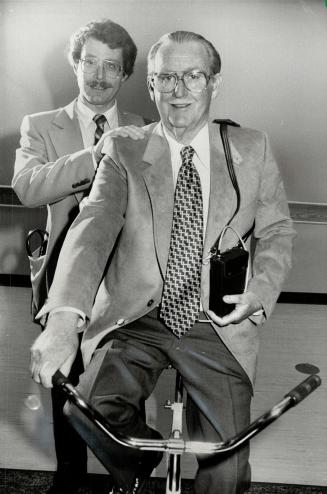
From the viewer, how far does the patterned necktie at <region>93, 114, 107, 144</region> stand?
8.20 ft

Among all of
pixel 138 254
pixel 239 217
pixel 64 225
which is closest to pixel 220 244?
pixel 239 217

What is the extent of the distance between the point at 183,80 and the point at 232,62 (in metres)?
3.26

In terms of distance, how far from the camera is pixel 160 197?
182 centimetres

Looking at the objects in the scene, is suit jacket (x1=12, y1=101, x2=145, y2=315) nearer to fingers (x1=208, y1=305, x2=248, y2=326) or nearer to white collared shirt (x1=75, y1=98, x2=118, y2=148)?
white collared shirt (x1=75, y1=98, x2=118, y2=148)

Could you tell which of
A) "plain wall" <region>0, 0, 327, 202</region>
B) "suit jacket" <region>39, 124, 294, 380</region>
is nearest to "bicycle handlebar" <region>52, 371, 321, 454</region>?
"suit jacket" <region>39, 124, 294, 380</region>

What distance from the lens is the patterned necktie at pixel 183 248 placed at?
1.84m

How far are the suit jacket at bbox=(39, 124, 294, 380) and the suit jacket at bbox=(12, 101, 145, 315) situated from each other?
424 millimetres

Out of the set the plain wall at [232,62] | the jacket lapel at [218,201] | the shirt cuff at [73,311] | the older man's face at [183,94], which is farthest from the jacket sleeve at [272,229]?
the plain wall at [232,62]

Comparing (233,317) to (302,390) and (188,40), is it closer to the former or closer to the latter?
(302,390)

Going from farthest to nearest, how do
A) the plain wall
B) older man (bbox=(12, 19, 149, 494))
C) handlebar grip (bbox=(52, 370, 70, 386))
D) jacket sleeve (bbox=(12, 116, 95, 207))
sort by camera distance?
the plain wall
older man (bbox=(12, 19, 149, 494))
jacket sleeve (bbox=(12, 116, 95, 207))
handlebar grip (bbox=(52, 370, 70, 386))

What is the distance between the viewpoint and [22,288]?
6.07 meters

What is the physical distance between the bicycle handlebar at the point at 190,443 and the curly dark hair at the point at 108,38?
1.58 metres

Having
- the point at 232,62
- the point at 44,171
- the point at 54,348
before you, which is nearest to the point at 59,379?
the point at 54,348

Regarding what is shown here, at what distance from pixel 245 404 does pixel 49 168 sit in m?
1.14
